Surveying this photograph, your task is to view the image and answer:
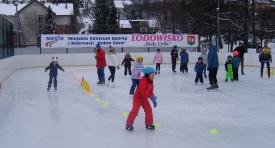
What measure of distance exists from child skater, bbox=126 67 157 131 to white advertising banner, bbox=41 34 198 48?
18182 mm

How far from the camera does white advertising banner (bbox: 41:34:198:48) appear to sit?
2436cm

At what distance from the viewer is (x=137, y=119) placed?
775 cm

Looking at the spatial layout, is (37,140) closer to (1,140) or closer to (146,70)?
(1,140)

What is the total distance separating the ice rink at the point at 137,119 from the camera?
6.14 m

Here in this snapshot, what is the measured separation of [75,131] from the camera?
6.85 m

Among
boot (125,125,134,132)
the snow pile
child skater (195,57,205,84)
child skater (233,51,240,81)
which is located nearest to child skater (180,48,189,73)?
child skater (233,51,240,81)

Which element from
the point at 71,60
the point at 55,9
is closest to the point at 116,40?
the point at 71,60

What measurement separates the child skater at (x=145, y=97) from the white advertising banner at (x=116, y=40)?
1818 cm

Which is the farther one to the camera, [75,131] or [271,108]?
[271,108]

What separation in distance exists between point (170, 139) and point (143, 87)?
3.00 ft

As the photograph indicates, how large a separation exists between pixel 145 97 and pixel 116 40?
1922 centimetres

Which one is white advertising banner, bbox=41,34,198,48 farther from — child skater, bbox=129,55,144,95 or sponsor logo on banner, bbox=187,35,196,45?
child skater, bbox=129,55,144,95

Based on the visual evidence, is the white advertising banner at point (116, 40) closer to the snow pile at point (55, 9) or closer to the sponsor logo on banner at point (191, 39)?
the sponsor logo on banner at point (191, 39)

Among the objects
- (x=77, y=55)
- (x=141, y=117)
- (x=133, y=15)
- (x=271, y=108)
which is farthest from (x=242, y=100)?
(x=133, y=15)
